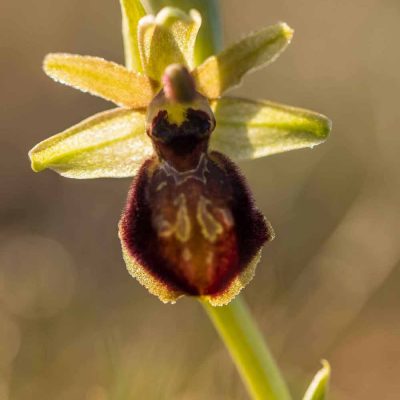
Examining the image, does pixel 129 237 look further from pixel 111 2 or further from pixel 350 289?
pixel 111 2

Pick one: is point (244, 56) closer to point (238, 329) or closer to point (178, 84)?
A: point (178, 84)

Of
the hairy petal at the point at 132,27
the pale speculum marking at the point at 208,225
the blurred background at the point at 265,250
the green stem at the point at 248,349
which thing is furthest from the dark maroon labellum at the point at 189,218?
the blurred background at the point at 265,250

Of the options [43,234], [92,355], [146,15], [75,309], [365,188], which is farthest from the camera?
[43,234]

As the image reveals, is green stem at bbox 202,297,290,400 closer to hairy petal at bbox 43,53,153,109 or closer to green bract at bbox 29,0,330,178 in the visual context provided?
green bract at bbox 29,0,330,178

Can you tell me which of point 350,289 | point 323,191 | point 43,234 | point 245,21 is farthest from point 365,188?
point 245,21

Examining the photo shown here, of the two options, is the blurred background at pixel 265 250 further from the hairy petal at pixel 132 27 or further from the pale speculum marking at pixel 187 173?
the hairy petal at pixel 132 27

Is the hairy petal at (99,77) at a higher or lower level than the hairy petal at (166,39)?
lower

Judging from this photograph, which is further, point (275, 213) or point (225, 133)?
point (275, 213)
